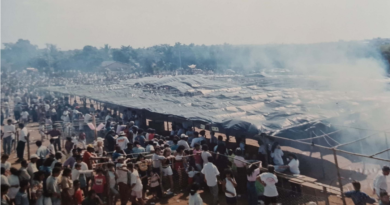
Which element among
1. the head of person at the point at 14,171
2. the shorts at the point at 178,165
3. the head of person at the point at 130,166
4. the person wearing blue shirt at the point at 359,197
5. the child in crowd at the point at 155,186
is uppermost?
the head of person at the point at 14,171

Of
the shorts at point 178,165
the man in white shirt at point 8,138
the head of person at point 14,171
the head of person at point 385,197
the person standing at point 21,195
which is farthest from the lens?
the man in white shirt at point 8,138

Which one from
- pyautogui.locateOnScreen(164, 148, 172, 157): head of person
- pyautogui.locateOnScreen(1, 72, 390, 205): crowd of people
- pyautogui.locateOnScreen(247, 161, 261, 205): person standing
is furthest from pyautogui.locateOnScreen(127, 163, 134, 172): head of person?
pyautogui.locateOnScreen(247, 161, 261, 205): person standing

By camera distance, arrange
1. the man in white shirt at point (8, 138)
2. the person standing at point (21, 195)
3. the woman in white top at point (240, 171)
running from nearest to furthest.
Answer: the person standing at point (21, 195), the woman in white top at point (240, 171), the man in white shirt at point (8, 138)

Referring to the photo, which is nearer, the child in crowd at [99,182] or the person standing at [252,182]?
the child in crowd at [99,182]

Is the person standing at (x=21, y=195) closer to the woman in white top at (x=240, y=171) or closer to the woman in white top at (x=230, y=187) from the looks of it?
the woman in white top at (x=230, y=187)

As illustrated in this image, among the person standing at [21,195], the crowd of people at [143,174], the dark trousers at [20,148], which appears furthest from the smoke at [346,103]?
the dark trousers at [20,148]

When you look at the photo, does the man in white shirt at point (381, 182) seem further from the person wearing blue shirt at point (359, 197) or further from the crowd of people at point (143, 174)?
the person wearing blue shirt at point (359, 197)

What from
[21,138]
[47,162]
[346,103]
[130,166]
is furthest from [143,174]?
[346,103]

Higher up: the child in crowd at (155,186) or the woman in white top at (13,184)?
the woman in white top at (13,184)

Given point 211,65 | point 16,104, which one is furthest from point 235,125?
point 211,65

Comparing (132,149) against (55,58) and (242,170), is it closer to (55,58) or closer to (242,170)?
(242,170)

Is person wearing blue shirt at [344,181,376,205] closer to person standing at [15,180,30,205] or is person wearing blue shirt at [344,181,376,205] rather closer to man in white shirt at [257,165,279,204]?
man in white shirt at [257,165,279,204]
